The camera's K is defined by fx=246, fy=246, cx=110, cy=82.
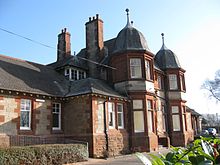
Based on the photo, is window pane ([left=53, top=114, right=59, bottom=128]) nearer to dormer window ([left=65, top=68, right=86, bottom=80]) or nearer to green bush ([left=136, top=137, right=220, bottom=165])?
dormer window ([left=65, top=68, right=86, bottom=80])

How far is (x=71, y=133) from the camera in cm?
1936

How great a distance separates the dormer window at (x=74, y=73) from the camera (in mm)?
24022

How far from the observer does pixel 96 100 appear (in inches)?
743

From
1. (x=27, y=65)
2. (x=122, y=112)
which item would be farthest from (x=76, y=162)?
(x=27, y=65)

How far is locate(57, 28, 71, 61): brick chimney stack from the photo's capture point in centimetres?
2894

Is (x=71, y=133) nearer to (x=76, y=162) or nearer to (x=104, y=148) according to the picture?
(x=104, y=148)

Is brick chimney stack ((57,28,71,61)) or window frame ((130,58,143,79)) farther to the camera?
brick chimney stack ((57,28,71,61))

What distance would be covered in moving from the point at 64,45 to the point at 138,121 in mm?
13362

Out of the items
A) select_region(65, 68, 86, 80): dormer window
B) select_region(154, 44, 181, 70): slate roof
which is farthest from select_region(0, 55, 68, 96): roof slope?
select_region(154, 44, 181, 70): slate roof

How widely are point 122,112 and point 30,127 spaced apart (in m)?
7.89

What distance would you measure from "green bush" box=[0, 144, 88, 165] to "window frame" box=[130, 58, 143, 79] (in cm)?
911

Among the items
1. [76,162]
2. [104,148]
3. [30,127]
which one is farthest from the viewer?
[104,148]

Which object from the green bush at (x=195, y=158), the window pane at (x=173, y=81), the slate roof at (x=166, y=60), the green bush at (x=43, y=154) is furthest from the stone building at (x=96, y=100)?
the green bush at (x=195, y=158)

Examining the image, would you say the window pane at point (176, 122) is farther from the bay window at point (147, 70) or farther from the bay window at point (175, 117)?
the bay window at point (147, 70)
